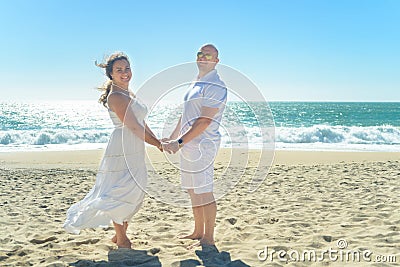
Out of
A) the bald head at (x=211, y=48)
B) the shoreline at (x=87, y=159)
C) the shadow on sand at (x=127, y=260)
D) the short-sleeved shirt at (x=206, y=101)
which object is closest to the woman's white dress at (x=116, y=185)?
the shadow on sand at (x=127, y=260)

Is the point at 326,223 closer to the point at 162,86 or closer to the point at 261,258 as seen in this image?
the point at 261,258

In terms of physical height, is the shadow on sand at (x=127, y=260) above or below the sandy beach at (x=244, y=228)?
below

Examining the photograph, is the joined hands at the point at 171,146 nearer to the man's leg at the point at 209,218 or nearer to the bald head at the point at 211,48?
the man's leg at the point at 209,218

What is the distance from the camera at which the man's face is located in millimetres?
3457

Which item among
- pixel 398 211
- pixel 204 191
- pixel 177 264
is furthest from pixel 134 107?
pixel 398 211

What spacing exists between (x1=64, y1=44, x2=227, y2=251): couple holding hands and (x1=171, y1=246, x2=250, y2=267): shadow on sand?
470mm

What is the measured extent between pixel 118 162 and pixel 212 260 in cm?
119

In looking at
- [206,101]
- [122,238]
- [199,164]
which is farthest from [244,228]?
[206,101]

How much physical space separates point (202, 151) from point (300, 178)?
482 cm

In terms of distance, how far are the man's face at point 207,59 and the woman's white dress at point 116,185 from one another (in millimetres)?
638

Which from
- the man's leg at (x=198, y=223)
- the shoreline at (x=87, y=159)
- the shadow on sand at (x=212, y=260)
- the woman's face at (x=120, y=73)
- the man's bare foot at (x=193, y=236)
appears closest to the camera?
the shadow on sand at (x=212, y=260)

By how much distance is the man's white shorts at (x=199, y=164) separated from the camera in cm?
341

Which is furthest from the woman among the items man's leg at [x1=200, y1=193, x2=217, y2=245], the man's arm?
man's leg at [x1=200, y1=193, x2=217, y2=245]

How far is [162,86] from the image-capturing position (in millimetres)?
3434
